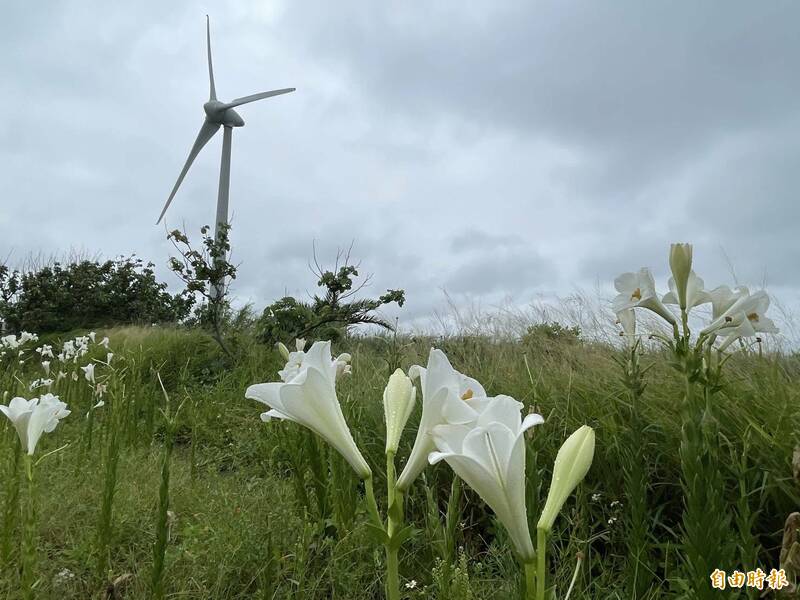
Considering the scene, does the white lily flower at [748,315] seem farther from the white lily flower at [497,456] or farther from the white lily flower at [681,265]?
the white lily flower at [497,456]

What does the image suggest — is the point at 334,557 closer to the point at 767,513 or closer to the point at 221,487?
the point at 221,487

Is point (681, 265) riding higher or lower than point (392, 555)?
higher

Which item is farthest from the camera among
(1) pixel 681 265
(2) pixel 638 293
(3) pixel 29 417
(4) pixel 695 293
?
(3) pixel 29 417

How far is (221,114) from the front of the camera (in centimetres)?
1551

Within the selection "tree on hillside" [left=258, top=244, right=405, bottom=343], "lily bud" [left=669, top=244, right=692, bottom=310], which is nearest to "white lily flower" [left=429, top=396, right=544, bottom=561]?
"lily bud" [left=669, top=244, right=692, bottom=310]

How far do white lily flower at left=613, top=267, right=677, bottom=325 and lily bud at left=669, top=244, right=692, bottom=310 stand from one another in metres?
0.15

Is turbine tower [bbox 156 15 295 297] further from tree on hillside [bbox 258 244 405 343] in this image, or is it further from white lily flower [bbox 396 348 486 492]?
white lily flower [bbox 396 348 486 492]

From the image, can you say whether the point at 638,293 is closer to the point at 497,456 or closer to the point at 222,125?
the point at 497,456

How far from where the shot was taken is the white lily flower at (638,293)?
5.04ft

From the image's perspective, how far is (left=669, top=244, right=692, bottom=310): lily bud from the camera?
1.31 metres

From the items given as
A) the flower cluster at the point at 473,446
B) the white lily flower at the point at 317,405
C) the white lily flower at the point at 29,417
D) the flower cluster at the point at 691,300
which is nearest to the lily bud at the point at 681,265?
the flower cluster at the point at 691,300

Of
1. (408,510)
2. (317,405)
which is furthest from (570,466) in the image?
(408,510)

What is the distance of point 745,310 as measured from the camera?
148cm

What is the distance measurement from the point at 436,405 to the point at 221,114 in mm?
16382
